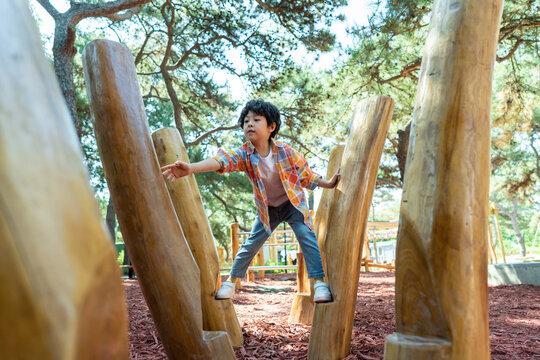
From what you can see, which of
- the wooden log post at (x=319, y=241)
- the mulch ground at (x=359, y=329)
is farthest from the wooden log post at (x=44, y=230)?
the wooden log post at (x=319, y=241)

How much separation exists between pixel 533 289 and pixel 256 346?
4.84m

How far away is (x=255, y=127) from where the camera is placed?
3129 mm

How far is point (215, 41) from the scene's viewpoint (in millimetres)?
9352

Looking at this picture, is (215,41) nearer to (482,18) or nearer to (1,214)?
(482,18)

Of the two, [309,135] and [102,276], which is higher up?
[309,135]

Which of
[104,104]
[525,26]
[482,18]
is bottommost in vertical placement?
[104,104]

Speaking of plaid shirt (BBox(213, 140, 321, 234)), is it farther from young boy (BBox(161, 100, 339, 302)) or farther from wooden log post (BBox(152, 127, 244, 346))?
wooden log post (BBox(152, 127, 244, 346))

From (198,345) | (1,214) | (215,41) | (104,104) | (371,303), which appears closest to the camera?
(1,214)

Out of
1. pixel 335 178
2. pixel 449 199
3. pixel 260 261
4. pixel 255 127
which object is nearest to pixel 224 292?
pixel 335 178

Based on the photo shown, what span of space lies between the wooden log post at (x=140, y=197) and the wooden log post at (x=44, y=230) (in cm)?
83

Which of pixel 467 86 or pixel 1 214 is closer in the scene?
Answer: pixel 1 214

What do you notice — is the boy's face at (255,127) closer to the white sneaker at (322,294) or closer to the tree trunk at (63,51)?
the white sneaker at (322,294)

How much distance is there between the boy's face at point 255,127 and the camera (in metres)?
3.13

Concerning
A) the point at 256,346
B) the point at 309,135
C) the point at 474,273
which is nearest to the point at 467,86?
the point at 474,273
